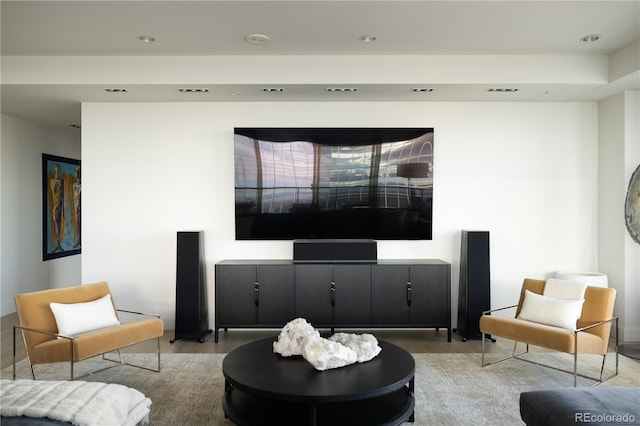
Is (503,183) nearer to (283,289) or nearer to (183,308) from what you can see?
(283,289)

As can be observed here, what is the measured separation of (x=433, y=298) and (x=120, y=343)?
319 cm

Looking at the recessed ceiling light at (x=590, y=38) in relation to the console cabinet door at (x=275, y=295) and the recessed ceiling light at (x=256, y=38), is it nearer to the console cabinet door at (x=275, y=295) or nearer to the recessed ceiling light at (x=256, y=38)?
the recessed ceiling light at (x=256, y=38)

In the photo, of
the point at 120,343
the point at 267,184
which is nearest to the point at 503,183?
the point at 267,184

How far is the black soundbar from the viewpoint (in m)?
5.30

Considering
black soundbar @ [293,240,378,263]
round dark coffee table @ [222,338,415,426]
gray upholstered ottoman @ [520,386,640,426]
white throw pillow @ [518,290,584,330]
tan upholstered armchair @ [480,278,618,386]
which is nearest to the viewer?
gray upholstered ottoman @ [520,386,640,426]

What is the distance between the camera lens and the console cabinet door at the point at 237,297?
5148 millimetres

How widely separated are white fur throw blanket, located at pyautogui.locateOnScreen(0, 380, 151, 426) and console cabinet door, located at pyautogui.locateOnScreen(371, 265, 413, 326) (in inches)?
113

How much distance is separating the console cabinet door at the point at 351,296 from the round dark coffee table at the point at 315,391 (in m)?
1.91

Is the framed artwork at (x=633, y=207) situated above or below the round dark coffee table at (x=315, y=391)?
above

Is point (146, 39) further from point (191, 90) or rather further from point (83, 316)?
point (83, 316)

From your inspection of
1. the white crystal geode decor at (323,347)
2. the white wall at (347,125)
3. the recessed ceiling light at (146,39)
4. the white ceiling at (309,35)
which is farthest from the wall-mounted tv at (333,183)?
the white crystal geode decor at (323,347)

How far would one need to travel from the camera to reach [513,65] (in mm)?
4809

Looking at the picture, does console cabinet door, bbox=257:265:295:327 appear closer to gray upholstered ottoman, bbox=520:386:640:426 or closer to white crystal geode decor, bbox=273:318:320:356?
white crystal geode decor, bbox=273:318:320:356

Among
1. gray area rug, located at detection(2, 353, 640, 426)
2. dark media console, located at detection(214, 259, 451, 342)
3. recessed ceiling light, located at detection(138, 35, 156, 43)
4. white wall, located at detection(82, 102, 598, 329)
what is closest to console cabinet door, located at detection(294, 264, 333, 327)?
dark media console, located at detection(214, 259, 451, 342)
